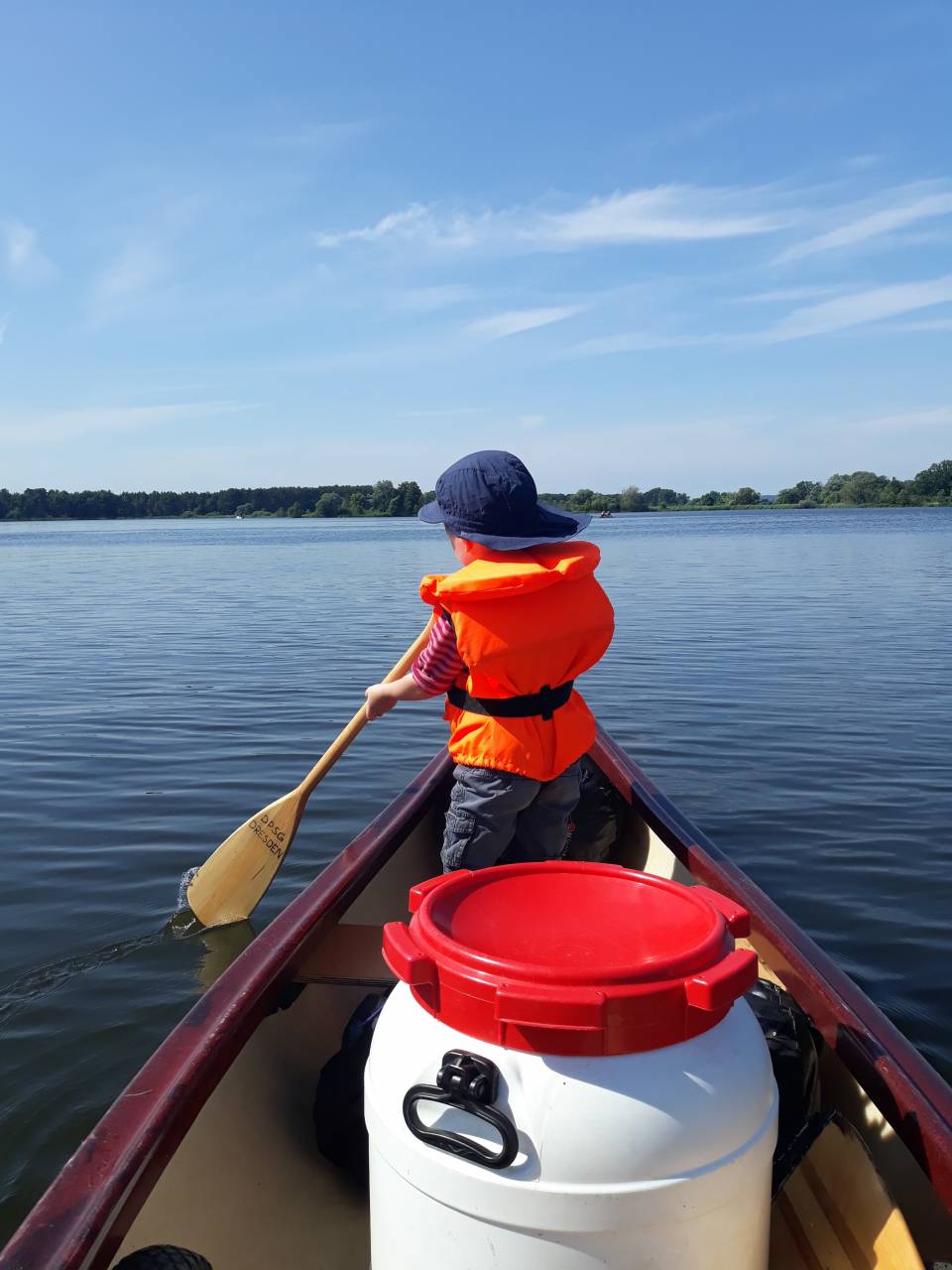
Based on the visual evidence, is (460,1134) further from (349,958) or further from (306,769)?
(306,769)

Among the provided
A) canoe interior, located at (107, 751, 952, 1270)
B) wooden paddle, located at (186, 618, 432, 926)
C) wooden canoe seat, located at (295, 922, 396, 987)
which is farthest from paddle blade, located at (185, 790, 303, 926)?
canoe interior, located at (107, 751, 952, 1270)

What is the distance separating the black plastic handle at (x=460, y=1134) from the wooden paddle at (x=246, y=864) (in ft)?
8.88

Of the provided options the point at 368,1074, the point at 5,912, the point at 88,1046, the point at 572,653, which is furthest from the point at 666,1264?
the point at 5,912

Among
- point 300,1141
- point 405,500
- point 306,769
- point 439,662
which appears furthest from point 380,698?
point 405,500

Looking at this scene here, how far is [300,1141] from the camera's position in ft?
7.63

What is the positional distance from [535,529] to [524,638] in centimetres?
35

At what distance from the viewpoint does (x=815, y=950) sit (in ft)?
7.68

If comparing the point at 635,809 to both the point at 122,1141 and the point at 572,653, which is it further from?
the point at 122,1141

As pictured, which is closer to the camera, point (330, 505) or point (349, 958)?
point (349, 958)

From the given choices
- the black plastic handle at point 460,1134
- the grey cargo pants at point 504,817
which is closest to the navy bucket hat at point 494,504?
the grey cargo pants at point 504,817

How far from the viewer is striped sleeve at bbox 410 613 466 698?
2662 mm

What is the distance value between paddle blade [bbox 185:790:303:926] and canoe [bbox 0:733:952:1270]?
1329 millimetres

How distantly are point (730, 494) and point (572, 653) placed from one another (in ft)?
Result: 366

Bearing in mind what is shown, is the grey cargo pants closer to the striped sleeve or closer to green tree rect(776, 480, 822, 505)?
the striped sleeve
